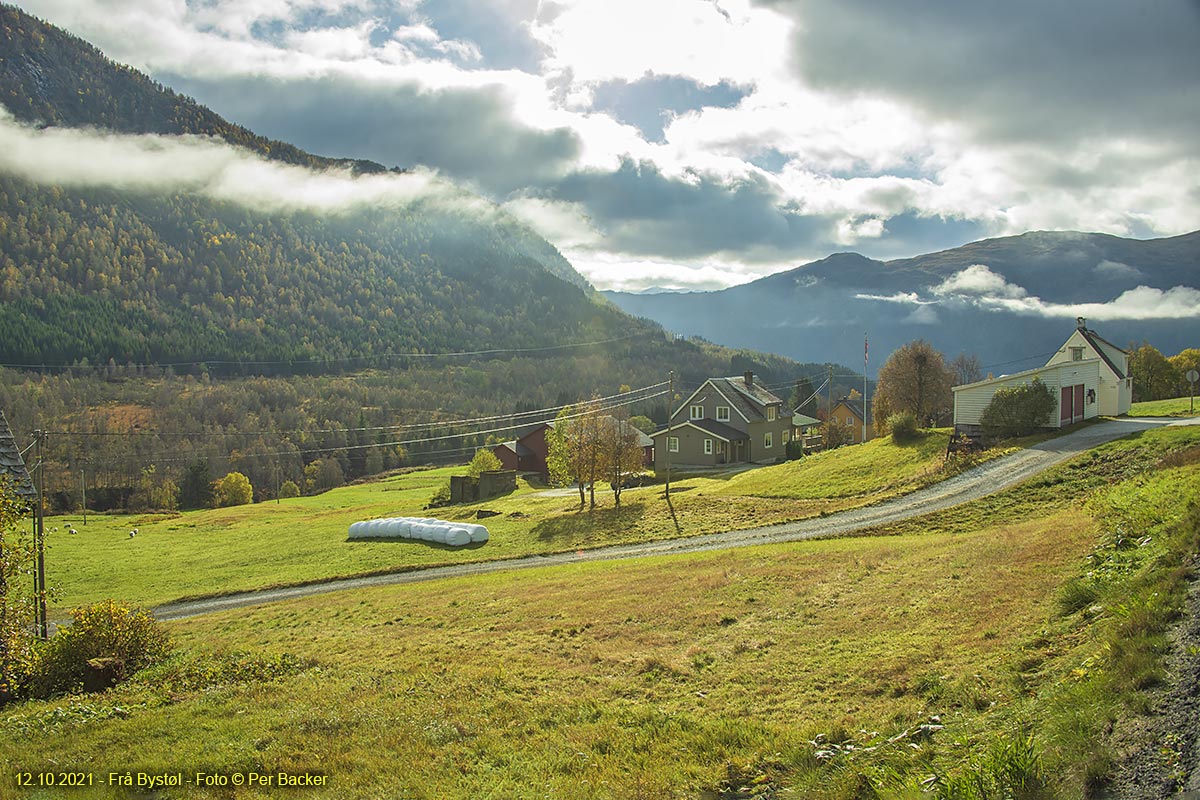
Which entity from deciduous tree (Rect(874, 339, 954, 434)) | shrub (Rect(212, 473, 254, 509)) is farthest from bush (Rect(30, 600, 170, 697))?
shrub (Rect(212, 473, 254, 509))

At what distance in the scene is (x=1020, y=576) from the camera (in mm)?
14875

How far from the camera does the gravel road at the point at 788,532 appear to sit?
102ft

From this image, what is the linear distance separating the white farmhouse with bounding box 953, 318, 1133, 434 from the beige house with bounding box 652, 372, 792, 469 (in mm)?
26345

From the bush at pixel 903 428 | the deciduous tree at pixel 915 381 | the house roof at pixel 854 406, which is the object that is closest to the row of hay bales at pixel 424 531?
the bush at pixel 903 428

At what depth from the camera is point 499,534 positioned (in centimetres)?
4312

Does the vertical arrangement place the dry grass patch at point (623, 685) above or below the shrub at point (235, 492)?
above

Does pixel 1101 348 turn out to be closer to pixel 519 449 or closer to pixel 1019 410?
pixel 1019 410

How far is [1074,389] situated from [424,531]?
42.2 m

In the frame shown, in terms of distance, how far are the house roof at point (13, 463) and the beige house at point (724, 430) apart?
53196 millimetres

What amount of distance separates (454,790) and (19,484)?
58.1 feet

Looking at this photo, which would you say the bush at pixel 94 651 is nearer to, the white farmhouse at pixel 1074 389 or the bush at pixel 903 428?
the white farmhouse at pixel 1074 389

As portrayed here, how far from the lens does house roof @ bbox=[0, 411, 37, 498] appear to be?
18.9 meters

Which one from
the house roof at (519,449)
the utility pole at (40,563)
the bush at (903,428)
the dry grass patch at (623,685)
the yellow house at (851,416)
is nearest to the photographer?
the dry grass patch at (623,685)

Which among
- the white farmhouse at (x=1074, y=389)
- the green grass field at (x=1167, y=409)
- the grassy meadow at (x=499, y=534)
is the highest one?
the white farmhouse at (x=1074, y=389)
